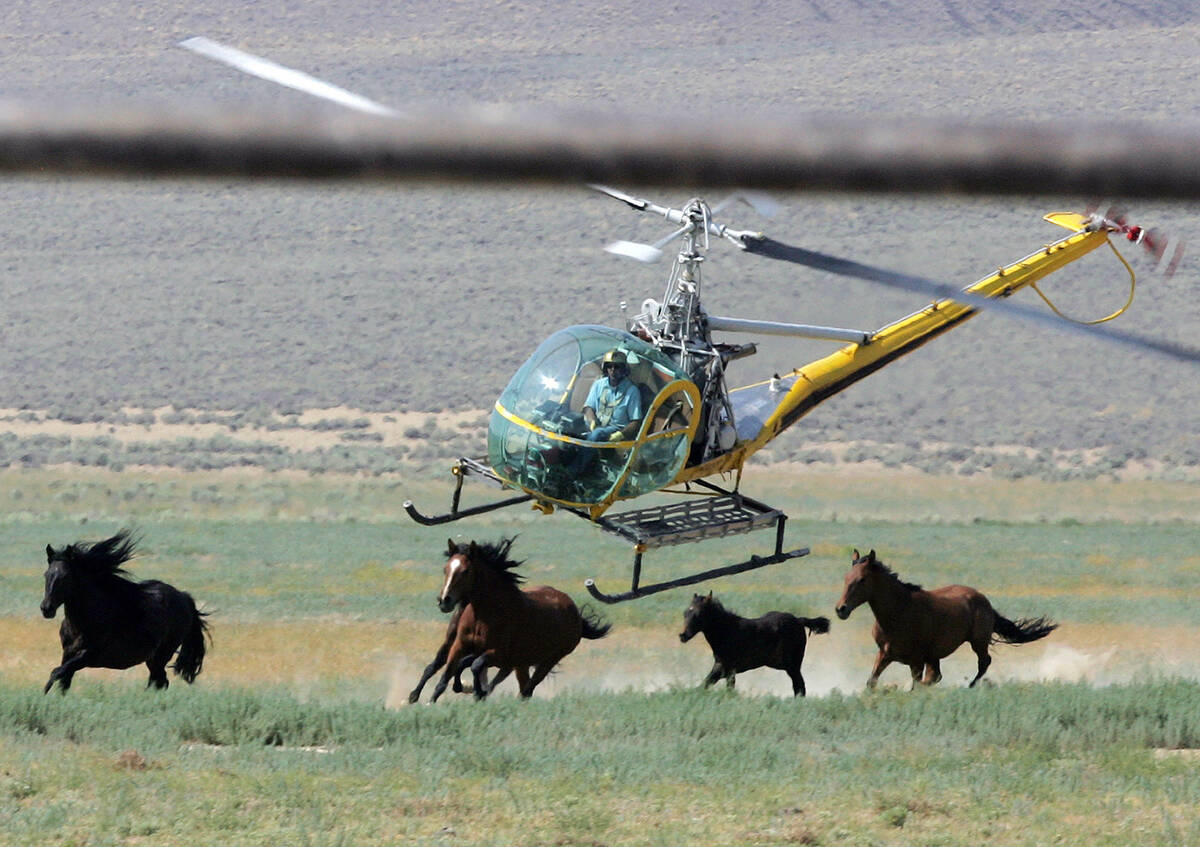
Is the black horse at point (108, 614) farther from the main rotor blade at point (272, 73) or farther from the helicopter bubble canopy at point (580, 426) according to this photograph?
the main rotor blade at point (272, 73)

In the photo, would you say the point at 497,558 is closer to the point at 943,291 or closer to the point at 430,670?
the point at 430,670

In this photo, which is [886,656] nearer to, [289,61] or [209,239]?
[209,239]

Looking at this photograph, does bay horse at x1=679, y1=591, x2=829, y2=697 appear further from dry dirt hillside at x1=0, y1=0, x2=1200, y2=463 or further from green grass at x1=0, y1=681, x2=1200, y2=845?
dry dirt hillside at x1=0, y1=0, x2=1200, y2=463

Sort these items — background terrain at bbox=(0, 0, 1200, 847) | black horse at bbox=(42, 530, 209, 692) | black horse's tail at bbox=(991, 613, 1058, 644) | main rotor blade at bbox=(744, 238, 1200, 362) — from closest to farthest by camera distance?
main rotor blade at bbox=(744, 238, 1200, 362), background terrain at bbox=(0, 0, 1200, 847), black horse at bbox=(42, 530, 209, 692), black horse's tail at bbox=(991, 613, 1058, 644)

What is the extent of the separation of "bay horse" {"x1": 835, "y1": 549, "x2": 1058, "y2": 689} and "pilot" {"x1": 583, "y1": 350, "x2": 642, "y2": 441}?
2840 millimetres

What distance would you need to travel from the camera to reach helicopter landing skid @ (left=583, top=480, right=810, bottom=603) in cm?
1195

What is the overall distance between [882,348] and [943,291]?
12.5m

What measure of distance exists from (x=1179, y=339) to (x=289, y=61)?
4438cm

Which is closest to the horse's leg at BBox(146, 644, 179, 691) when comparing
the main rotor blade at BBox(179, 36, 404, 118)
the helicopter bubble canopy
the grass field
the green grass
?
the grass field

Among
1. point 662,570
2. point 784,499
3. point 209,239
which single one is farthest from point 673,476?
point 209,239

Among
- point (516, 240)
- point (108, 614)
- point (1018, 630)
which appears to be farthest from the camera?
point (516, 240)

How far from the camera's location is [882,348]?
14367mm

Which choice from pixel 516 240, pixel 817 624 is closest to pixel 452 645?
pixel 817 624

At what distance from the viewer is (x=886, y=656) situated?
14.1 m
